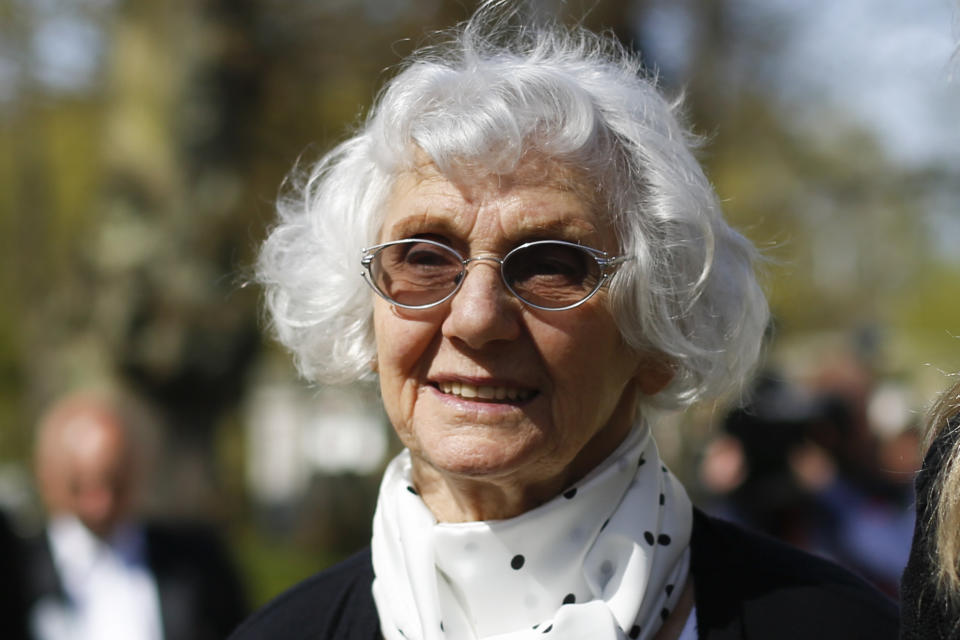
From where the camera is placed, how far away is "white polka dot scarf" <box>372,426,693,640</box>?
2.22 metres

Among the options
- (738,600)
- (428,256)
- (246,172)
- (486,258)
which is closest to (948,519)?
(738,600)

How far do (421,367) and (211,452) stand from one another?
24.9 ft


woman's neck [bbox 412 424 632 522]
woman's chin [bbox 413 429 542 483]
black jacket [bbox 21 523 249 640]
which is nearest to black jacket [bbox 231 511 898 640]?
woman's neck [bbox 412 424 632 522]

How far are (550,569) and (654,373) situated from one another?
20.1 inches

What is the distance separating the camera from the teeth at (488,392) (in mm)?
2264

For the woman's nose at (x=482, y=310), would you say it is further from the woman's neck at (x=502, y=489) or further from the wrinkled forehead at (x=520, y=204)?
the woman's neck at (x=502, y=489)

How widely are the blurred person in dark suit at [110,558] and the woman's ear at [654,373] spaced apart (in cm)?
286

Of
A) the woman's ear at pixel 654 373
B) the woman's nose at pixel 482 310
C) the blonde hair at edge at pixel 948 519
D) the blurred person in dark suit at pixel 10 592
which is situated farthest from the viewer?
the blurred person in dark suit at pixel 10 592

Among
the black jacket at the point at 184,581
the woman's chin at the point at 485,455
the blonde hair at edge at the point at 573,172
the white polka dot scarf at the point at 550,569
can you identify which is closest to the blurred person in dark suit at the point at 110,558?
the black jacket at the point at 184,581

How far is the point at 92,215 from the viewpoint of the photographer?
968 cm

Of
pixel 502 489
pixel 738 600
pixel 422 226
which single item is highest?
pixel 422 226

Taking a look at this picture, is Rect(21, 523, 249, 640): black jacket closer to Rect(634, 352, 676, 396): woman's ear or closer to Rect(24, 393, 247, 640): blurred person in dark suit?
Rect(24, 393, 247, 640): blurred person in dark suit

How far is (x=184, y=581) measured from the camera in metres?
4.75

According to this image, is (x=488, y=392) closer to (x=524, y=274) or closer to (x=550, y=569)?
(x=524, y=274)
